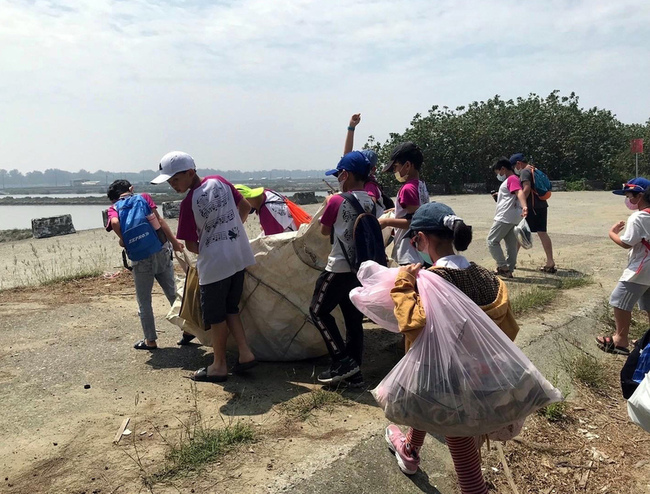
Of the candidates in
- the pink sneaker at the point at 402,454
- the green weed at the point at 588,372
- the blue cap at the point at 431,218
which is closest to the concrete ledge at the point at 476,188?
the green weed at the point at 588,372

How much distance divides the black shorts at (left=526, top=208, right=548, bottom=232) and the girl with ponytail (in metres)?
5.79

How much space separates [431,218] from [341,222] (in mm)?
A: 1338

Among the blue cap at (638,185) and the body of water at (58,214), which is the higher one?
the blue cap at (638,185)

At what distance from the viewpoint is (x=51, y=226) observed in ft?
50.6

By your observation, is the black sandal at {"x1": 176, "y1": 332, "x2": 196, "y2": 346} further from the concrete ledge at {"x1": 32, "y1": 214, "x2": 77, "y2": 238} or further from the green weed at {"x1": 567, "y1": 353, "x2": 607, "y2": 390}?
the concrete ledge at {"x1": 32, "y1": 214, "x2": 77, "y2": 238}

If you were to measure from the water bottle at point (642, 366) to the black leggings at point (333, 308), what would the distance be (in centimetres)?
187

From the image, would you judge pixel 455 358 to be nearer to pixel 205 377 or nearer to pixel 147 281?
pixel 205 377

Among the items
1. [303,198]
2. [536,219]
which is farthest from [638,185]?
[303,198]

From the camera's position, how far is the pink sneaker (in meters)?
3.09

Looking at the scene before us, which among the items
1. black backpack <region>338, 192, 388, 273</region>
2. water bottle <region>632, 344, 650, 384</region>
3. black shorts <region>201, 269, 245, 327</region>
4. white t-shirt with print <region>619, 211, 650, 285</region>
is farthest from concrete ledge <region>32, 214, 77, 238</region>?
water bottle <region>632, 344, 650, 384</region>

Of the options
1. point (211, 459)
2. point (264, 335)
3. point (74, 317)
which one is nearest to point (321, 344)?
point (264, 335)

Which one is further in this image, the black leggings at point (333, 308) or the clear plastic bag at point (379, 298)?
the black leggings at point (333, 308)

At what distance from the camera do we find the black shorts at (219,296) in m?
4.10

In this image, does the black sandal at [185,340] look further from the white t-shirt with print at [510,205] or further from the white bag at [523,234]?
the white bag at [523,234]
